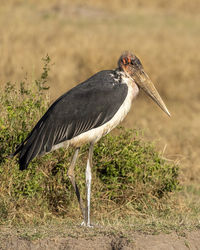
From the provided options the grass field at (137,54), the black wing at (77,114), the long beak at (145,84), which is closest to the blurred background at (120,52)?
the grass field at (137,54)

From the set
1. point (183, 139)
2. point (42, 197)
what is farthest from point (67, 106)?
point (183, 139)

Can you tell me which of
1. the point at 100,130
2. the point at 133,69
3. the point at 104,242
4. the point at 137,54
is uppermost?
the point at 133,69

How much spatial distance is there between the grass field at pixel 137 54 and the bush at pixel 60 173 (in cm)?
42

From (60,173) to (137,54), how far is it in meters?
7.43

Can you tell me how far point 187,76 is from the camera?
42.3 ft

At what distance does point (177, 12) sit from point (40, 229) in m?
19.3

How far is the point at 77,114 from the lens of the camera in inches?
193

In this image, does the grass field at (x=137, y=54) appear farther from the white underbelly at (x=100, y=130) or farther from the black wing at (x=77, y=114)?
the black wing at (x=77, y=114)

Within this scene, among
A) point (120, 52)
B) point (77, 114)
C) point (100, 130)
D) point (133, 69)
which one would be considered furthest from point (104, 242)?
point (120, 52)

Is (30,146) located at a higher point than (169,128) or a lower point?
higher

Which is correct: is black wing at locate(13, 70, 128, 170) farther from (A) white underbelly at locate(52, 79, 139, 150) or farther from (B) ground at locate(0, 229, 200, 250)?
(B) ground at locate(0, 229, 200, 250)

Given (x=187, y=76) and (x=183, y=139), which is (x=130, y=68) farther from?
(x=187, y=76)

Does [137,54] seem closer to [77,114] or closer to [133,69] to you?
[133,69]

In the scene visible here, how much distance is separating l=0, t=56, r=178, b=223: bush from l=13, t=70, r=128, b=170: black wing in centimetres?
48
